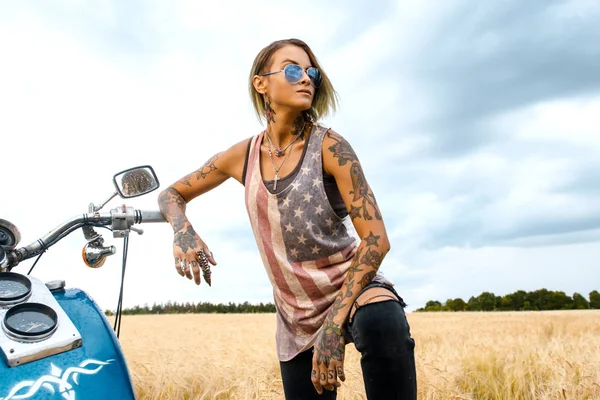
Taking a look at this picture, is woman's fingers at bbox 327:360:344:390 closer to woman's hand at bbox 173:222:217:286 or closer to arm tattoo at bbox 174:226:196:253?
woman's hand at bbox 173:222:217:286

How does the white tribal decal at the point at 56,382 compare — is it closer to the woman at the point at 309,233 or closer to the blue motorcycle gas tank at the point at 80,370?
the blue motorcycle gas tank at the point at 80,370

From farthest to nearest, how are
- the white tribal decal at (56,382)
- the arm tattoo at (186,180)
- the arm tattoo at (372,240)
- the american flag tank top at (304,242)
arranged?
the arm tattoo at (186,180), the american flag tank top at (304,242), the arm tattoo at (372,240), the white tribal decal at (56,382)

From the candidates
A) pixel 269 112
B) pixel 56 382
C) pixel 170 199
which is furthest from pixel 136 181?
pixel 56 382

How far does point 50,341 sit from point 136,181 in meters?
0.99

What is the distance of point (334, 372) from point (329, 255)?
21.6 inches

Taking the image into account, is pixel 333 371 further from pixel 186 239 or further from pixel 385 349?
pixel 186 239

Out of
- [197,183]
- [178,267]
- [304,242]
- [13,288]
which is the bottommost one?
[13,288]

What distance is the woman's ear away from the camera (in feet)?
9.40

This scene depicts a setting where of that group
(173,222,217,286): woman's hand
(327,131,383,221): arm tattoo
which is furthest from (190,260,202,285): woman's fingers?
(327,131,383,221): arm tattoo

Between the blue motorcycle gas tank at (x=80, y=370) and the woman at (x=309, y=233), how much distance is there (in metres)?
0.43

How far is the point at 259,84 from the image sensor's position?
290cm

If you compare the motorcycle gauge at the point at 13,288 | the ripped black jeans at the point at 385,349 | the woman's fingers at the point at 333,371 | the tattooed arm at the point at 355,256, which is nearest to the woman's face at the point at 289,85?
the tattooed arm at the point at 355,256

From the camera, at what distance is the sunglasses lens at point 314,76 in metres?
2.77

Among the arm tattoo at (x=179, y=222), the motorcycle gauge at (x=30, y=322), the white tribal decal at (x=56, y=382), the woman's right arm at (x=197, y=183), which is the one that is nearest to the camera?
the white tribal decal at (x=56, y=382)
